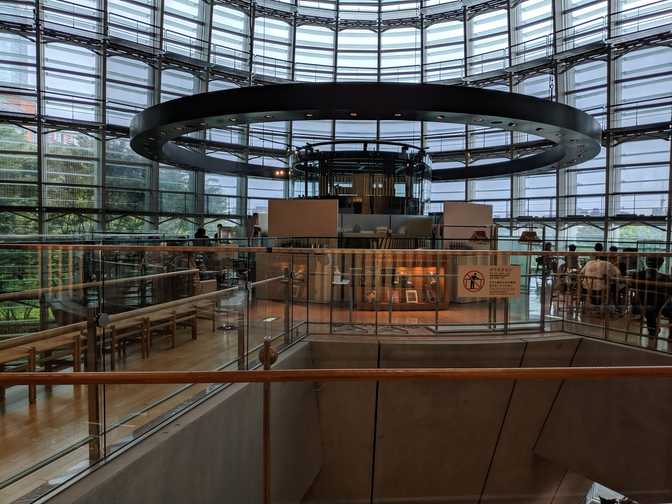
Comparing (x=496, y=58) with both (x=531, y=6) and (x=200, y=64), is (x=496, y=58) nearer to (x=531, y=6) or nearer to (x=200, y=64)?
(x=531, y=6)

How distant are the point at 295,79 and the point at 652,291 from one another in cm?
1855

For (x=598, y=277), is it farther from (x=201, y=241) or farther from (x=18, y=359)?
(x=18, y=359)

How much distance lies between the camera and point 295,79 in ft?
69.4

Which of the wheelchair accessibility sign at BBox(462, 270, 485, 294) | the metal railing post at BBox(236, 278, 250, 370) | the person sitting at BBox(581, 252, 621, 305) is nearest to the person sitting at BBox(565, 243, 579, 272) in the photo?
the person sitting at BBox(581, 252, 621, 305)

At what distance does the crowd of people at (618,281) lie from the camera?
231 inches

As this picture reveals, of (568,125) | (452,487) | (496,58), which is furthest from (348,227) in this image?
(496,58)

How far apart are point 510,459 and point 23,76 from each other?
1811 centimetres

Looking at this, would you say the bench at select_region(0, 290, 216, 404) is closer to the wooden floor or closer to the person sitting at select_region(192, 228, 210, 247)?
the wooden floor

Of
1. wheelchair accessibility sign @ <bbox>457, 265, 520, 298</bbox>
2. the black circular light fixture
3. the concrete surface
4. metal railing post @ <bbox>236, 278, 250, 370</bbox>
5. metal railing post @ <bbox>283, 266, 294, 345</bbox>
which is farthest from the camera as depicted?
the black circular light fixture

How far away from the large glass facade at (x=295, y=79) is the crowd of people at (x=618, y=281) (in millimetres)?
8244

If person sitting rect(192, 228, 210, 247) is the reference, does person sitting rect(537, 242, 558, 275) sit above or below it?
below

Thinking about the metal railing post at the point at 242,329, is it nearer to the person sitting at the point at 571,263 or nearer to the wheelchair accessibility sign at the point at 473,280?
the wheelchair accessibility sign at the point at 473,280

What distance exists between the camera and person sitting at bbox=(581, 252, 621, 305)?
20.4 ft

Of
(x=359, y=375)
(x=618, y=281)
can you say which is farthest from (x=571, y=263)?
(x=359, y=375)
